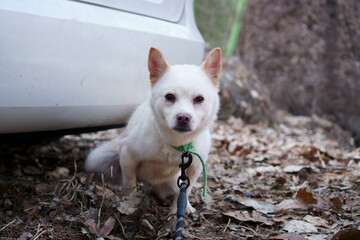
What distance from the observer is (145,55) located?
2947 mm

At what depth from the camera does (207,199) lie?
9.68 feet

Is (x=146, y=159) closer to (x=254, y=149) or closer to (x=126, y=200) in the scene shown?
(x=126, y=200)

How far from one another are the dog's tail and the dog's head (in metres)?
0.67

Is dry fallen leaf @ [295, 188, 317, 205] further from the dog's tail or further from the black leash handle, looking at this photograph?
the dog's tail

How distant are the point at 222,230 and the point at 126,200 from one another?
0.53m

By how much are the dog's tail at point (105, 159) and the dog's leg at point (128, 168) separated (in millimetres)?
303

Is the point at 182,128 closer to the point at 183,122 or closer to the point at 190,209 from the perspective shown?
the point at 183,122

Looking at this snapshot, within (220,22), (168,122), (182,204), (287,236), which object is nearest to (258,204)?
(287,236)

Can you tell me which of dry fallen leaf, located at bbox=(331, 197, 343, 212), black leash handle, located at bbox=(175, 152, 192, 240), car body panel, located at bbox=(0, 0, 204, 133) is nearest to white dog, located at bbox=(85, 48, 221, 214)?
black leash handle, located at bbox=(175, 152, 192, 240)

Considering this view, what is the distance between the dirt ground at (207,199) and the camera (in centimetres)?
231

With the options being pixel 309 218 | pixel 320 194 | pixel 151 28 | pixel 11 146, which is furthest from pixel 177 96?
pixel 11 146

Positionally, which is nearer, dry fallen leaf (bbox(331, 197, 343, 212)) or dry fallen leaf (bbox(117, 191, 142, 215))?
dry fallen leaf (bbox(117, 191, 142, 215))

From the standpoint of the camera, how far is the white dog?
2449 mm

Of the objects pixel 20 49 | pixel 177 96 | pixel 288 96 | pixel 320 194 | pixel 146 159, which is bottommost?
pixel 288 96
